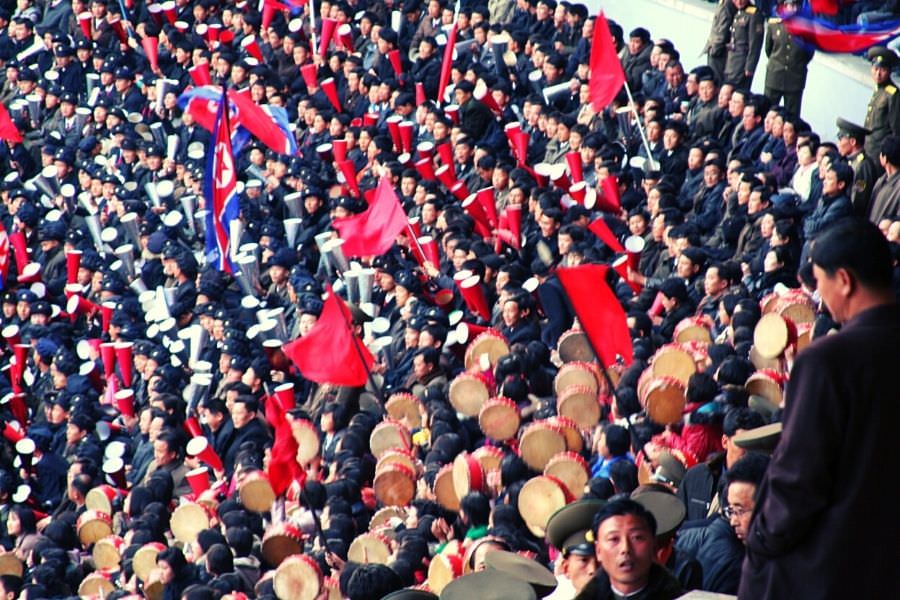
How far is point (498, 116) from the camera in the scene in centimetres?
1575

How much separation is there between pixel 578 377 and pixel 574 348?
100 centimetres

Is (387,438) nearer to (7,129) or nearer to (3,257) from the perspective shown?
(3,257)

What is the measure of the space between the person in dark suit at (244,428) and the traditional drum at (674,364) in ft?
12.9

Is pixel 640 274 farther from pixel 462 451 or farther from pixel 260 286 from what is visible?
pixel 260 286

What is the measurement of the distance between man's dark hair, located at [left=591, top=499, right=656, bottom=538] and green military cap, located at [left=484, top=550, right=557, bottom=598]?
891 millimetres

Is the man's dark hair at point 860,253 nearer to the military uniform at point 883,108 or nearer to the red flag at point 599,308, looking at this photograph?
the red flag at point 599,308

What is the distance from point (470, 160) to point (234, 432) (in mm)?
3893

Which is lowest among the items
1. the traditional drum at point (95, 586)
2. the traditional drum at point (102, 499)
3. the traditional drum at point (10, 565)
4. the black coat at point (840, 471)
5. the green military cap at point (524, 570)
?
the traditional drum at point (102, 499)

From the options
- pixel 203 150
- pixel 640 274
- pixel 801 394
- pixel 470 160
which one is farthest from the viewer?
pixel 203 150

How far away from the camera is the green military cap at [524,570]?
619 centimetres

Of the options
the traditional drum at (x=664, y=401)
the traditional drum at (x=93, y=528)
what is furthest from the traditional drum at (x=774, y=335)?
the traditional drum at (x=93, y=528)

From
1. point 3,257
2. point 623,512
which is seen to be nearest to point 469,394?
point 623,512

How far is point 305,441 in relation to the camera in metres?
11.2

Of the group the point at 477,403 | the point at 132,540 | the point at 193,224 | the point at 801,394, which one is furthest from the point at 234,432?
the point at 801,394
